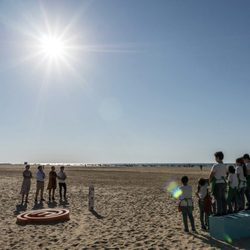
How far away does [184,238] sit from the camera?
33.1 feet

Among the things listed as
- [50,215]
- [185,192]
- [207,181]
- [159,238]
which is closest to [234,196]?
[207,181]

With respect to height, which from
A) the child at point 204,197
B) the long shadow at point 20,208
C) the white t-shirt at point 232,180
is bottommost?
the long shadow at point 20,208

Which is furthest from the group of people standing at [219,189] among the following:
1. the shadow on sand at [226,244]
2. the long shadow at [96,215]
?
the long shadow at [96,215]

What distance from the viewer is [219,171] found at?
9.98 metres

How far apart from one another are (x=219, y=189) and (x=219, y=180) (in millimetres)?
288

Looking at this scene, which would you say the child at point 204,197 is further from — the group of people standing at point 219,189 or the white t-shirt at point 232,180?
the white t-shirt at point 232,180

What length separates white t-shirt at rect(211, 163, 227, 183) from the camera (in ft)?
32.6

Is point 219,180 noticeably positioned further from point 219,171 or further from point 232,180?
point 232,180

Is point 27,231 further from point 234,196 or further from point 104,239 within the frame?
point 234,196

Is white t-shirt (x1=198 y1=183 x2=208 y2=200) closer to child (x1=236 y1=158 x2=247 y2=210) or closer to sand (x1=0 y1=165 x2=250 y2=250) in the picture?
sand (x1=0 y1=165 x2=250 y2=250)

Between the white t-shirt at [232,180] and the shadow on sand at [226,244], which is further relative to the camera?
the white t-shirt at [232,180]

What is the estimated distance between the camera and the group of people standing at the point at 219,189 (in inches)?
397

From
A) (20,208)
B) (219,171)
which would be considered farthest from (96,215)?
(219,171)

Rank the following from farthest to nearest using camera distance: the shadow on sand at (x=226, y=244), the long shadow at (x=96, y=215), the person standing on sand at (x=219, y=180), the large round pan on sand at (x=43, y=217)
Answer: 1. the long shadow at (x=96, y=215)
2. the large round pan on sand at (x=43, y=217)
3. the person standing on sand at (x=219, y=180)
4. the shadow on sand at (x=226, y=244)
